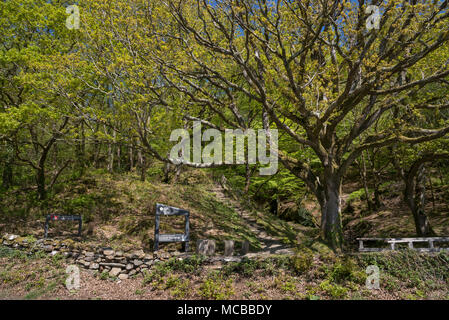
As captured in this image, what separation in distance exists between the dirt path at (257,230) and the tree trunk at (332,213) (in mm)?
1539

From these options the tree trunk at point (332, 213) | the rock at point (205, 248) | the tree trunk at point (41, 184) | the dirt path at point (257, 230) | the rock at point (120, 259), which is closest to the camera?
→ the rock at point (120, 259)

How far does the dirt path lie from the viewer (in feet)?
33.9

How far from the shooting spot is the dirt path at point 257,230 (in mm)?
10320

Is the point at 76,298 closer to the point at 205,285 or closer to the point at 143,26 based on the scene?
the point at 205,285

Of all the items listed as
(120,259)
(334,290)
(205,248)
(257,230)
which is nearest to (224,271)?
(205,248)

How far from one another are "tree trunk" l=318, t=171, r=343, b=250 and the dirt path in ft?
5.05

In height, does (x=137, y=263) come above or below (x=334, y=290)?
above

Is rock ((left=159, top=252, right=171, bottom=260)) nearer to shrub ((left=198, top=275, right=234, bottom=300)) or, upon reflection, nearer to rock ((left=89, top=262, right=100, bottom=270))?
shrub ((left=198, top=275, right=234, bottom=300))

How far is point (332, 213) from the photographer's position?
1001 cm

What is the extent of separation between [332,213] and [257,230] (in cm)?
478

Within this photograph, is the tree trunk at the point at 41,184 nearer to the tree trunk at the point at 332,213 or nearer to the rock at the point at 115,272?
the rock at the point at 115,272

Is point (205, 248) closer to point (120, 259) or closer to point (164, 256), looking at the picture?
point (164, 256)

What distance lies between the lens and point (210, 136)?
16.5m

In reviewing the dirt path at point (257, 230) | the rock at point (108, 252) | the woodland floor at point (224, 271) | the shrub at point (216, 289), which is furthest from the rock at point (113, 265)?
the dirt path at point (257, 230)
